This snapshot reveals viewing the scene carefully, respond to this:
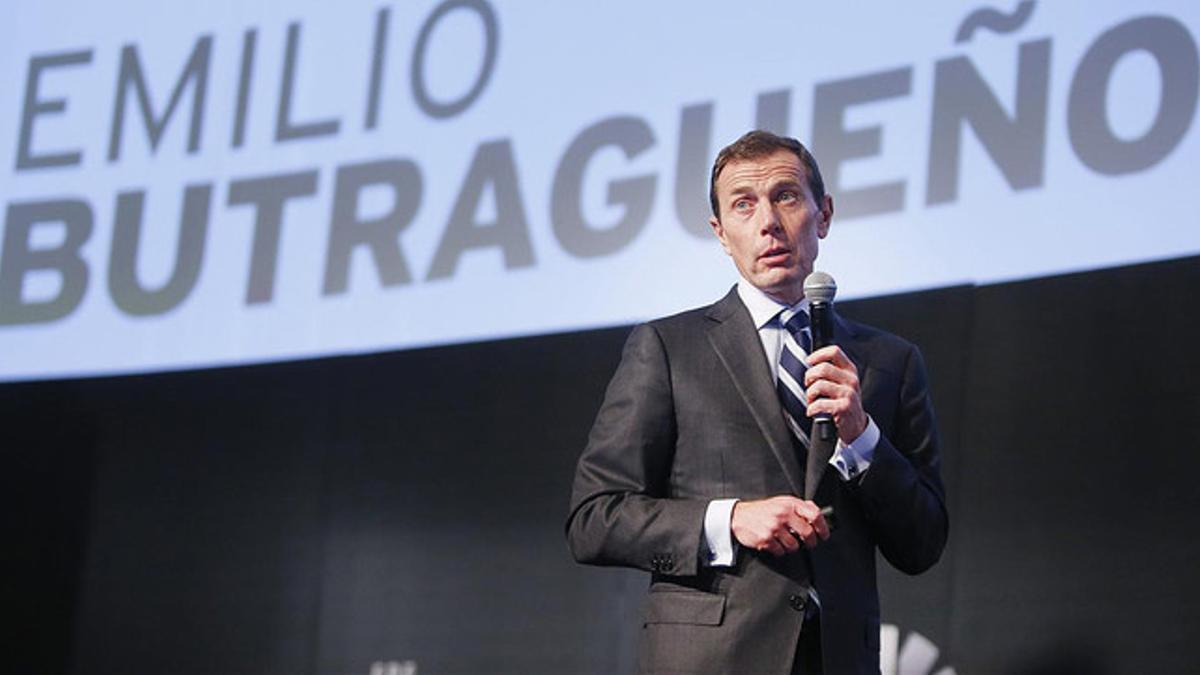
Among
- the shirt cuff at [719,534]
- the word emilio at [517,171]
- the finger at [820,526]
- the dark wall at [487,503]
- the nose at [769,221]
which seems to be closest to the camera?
the finger at [820,526]

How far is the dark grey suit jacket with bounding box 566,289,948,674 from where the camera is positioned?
1.83m

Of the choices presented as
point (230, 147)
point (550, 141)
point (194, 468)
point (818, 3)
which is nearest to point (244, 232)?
point (230, 147)

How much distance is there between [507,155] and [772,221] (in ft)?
6.17

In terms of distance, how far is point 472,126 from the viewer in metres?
3.87

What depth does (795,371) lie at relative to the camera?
1.96 meters

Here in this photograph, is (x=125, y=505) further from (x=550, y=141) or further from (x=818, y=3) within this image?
(x=818, y=3)

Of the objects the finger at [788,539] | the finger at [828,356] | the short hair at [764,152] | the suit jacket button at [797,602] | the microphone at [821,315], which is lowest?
the suit jacket button at [797,602]

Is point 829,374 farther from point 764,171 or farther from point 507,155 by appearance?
point 507,155

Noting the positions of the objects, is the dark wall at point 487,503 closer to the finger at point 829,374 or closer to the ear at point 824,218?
the ear at point 824,218

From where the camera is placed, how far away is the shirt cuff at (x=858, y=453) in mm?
1810

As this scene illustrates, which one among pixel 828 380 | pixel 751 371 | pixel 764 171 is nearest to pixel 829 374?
pixel 828 380

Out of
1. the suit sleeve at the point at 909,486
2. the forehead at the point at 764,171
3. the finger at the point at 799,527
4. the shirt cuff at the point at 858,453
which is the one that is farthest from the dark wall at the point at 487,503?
the finger at the point at 799,527

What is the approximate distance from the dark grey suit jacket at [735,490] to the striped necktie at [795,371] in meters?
0.02

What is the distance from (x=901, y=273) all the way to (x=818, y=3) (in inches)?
24.1
